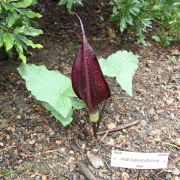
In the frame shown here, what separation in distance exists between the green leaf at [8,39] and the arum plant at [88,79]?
261 mm

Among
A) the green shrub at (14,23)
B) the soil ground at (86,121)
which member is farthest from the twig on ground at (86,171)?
the green shrub at (14,23)

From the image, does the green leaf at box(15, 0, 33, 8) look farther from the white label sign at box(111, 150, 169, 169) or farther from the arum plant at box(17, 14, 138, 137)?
the white label sign at box(111, 150, 169, 169)

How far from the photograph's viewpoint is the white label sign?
1522 millimetres

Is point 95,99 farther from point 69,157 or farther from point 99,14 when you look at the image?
point 99,14

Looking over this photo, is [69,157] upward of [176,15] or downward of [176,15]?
downward

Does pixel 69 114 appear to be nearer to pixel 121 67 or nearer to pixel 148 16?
pixel 121 67

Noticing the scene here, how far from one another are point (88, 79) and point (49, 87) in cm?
20

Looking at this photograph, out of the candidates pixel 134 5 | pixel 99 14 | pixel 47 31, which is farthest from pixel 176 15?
pixel 47 31

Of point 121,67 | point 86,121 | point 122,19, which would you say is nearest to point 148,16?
point 122,19

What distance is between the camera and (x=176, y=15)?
7.54 feet

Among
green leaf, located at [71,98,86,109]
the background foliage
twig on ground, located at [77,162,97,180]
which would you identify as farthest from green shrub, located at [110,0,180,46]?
twig on ground, located at [77,162,97,180]

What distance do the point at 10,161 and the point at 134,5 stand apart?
3.03 feet

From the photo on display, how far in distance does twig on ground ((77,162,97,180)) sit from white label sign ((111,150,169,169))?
0.19 m

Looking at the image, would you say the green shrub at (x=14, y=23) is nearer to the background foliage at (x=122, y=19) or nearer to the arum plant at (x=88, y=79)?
the background foliage at (x=122, y=19)
